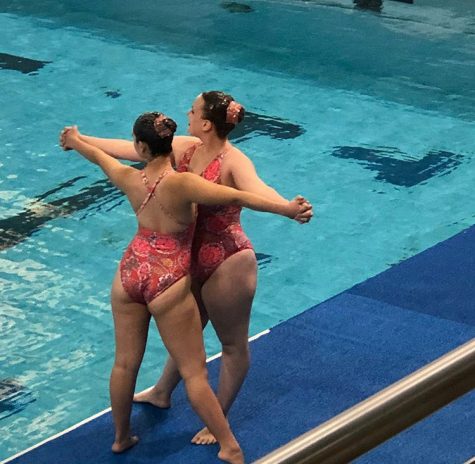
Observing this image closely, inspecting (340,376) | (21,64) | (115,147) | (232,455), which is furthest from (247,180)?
(21,64)

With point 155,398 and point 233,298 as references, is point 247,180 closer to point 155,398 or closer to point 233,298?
point 233,298

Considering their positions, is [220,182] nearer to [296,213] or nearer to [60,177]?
[296,213]

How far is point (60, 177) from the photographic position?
916 cm

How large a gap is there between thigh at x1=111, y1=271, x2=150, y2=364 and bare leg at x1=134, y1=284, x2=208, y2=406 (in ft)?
1.36

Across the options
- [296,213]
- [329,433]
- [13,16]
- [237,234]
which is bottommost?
[13,16]

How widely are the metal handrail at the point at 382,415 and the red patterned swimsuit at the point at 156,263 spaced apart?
311cm

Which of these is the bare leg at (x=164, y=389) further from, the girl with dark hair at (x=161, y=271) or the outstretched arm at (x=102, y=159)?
the outstretched arm at (x=102, y=159)

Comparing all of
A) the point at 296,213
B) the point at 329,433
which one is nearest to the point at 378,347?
the point at 296,213

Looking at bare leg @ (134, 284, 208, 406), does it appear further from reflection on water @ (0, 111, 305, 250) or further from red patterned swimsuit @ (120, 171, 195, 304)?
reflection on water @ (0, 111, 305, 250)

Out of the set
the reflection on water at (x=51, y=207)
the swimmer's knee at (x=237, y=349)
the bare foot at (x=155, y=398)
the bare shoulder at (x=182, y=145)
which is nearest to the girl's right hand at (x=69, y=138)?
the bare shoulder at (x=182, y=145)

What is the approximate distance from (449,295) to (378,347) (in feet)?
2.89

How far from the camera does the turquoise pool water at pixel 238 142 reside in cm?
674

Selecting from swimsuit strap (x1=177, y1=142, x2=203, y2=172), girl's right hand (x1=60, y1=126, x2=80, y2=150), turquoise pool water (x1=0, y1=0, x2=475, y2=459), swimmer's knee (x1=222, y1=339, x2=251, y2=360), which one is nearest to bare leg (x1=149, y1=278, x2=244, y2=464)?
swimmer's knee (x1=222, y1=339, x2=251, y2=360)

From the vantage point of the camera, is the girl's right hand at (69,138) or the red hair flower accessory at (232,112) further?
the girl's right hand at (69,138)
